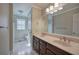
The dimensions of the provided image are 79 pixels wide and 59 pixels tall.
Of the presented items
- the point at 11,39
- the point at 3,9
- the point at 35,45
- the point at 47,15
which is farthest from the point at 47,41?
the point at 3,9

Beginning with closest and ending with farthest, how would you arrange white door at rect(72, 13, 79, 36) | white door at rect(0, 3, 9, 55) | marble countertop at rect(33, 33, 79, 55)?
1. marble countertop at rect(33, 33, 79, 55)
2. white door at rect(72, 13, 79, 36)
3. white door at rect(0, 3, 9, 55)

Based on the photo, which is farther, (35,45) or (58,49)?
(35,45)

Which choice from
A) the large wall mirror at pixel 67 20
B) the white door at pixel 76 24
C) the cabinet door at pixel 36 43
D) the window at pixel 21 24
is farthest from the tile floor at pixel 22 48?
the white door at pixel 76 24

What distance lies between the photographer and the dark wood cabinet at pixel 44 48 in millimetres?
1863

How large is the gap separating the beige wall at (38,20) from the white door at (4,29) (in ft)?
1.55

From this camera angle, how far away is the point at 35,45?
210cm

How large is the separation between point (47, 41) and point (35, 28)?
1.04 feet

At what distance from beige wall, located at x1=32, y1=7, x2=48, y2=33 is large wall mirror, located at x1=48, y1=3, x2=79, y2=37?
0.17 m

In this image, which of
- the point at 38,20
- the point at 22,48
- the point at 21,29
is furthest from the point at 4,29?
the point at 38,20

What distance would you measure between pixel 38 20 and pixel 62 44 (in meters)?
0.59

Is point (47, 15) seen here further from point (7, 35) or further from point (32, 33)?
point (7, 35)

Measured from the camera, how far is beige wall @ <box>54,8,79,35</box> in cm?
190

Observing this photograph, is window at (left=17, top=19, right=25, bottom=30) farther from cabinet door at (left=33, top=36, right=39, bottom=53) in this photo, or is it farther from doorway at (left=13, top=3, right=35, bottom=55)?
cabinet door at (left=33, top=36, right=39, bottom=53)

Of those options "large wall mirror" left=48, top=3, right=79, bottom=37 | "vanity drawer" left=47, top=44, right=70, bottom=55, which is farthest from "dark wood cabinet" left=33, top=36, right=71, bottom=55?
"large wall mirror" left=48, top=3, right=79, bottom=37
